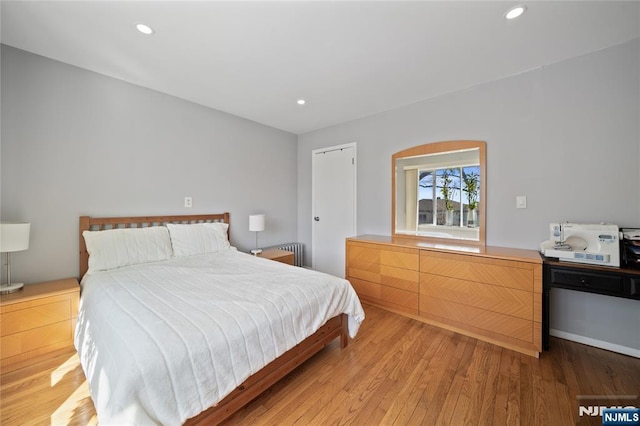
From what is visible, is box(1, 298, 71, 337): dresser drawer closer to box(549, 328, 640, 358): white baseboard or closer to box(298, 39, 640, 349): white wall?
box(298, 39, 640, 349): white wall

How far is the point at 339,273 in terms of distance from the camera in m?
3.93

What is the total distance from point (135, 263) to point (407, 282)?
2.75 meters

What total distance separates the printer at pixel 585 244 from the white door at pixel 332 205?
2215mm

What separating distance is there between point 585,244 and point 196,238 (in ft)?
11.8

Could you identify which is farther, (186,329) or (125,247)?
(125,247)

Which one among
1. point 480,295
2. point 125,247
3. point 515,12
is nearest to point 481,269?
point 480,295

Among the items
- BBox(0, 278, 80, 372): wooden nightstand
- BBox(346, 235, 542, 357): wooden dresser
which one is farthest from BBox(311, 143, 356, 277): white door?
BBox(0, 278, 80, 372): wooden nightstand

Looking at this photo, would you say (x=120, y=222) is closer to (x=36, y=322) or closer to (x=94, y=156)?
(x=94, y=156)

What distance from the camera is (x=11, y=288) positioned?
1897 mm

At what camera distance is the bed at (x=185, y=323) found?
1030 mm

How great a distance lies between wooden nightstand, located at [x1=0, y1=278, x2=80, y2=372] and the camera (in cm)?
176

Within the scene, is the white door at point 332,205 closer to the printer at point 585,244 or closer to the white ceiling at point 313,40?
the white ceiling at point 313,40

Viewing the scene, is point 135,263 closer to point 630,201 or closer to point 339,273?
point 339,273

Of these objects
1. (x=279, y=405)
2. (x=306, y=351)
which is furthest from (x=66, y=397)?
(x=306, y=351)
